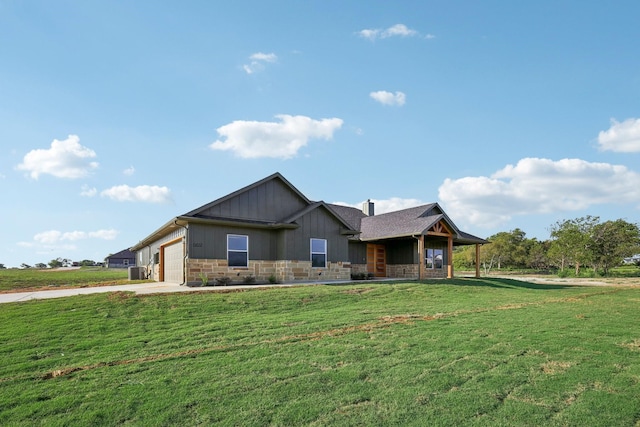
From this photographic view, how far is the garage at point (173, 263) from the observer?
18.9 meters

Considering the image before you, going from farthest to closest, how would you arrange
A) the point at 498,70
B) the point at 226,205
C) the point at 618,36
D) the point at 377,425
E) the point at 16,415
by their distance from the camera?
the point at 226,205, the point at 498,70, the point at 618,36, the point at 16,415, the point at 377,425

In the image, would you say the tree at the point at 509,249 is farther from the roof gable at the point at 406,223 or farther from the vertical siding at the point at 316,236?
the vertical siding at the point at 316,236

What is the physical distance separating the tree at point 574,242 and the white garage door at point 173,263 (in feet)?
103

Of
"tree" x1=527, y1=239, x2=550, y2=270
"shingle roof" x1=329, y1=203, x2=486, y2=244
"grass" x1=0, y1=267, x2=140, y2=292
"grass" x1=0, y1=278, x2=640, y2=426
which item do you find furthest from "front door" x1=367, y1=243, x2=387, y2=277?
"tree" x1=527, y1=239, x2=550, y2=270

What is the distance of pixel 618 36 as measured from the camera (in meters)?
14.7

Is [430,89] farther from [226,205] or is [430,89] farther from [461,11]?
[226,205]

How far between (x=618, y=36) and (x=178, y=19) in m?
15.2

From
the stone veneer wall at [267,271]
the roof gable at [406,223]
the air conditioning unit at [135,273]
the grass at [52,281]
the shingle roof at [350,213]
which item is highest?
the shingle roof at [350,213]

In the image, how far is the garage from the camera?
62.0 feet

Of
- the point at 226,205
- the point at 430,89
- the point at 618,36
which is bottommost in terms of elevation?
the point at 226,205

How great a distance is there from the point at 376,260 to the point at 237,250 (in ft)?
34.9

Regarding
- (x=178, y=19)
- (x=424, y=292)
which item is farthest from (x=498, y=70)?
(x=178, y=19)

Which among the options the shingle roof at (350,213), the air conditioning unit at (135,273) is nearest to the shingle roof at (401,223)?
the shingle roof at (350,213)

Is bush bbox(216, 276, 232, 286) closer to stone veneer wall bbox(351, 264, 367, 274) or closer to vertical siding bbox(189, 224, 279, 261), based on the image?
vertical siding bbox(189, 224, 279, 261)
